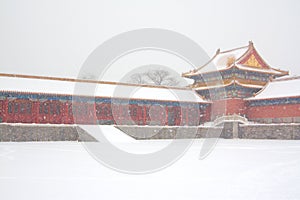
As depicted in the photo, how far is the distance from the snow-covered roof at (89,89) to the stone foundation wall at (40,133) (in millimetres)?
3278

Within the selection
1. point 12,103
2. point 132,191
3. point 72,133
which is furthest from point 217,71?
point 132,191

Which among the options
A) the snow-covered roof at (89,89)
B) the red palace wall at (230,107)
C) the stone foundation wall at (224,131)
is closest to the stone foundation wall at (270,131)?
the stone foundation wall at (224,131)

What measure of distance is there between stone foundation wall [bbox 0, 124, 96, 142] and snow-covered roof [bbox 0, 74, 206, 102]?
129 inches

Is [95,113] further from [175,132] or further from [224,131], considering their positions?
[224,131]

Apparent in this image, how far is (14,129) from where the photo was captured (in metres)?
20.5

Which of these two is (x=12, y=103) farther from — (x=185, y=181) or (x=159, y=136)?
(x=185, y=181)

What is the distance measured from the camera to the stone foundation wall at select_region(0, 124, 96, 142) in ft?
67.1

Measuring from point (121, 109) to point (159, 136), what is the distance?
3.92m

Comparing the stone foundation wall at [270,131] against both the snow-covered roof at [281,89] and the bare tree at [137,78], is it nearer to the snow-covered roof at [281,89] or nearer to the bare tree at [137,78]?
the snow-covered roof at [281,89]

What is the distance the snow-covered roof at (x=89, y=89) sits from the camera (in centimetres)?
2416

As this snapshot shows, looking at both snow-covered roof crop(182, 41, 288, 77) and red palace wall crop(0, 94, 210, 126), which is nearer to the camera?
red palace wall crop(0, 94, 210, 126)

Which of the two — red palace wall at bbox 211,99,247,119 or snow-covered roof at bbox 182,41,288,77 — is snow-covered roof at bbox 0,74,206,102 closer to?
red palace wall at bbox 211,99,247,119

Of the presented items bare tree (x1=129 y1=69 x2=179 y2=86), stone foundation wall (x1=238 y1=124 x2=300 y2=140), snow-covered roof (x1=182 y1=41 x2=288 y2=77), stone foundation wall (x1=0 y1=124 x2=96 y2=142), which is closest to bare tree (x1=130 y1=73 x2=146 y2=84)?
bare tree (x1=129 y1=69 x2=179 y2=86)

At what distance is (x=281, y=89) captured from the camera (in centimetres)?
2834
